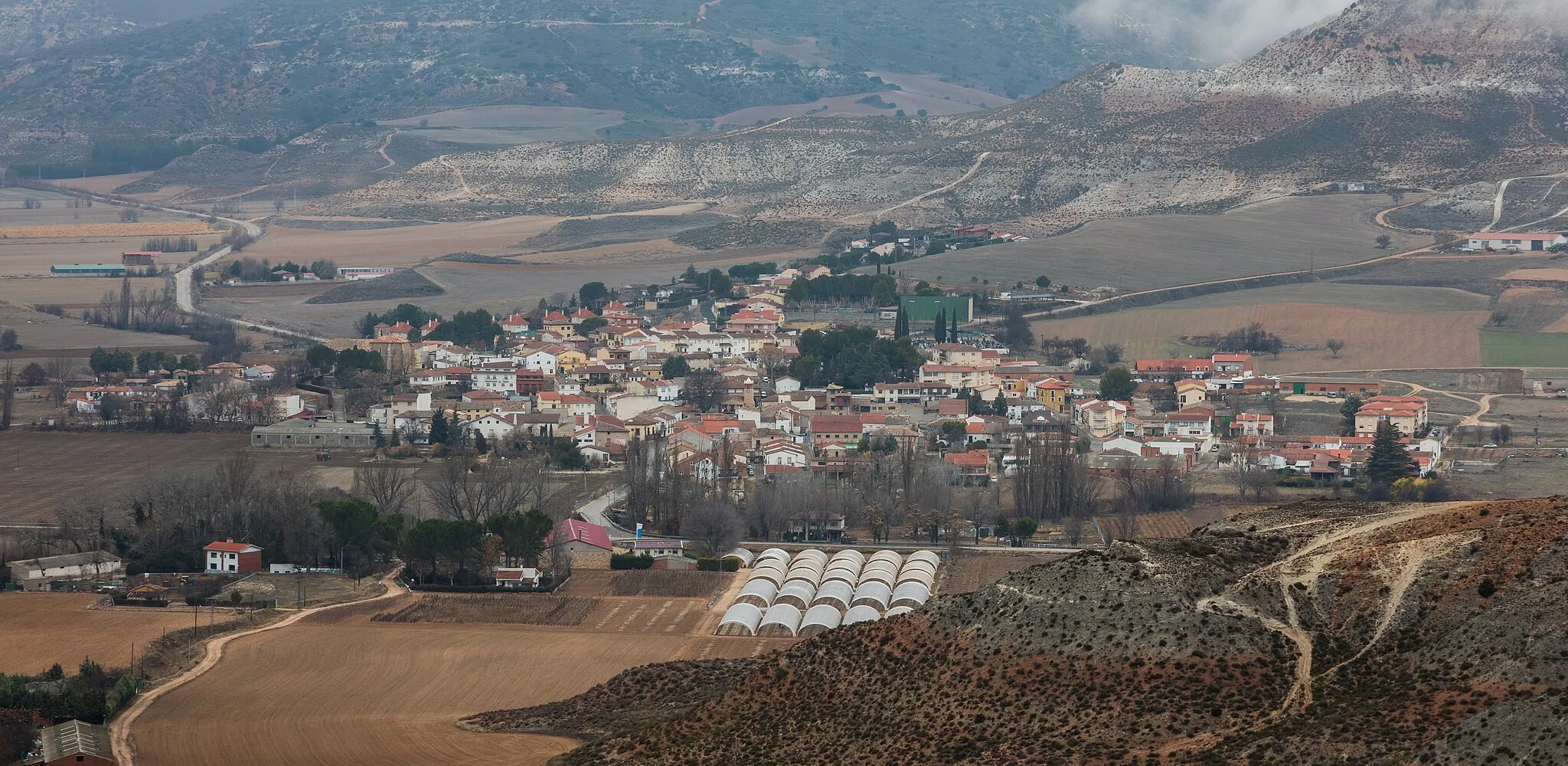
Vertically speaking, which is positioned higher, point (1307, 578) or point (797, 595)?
point (1307, 578)

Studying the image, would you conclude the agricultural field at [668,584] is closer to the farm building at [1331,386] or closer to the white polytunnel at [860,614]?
the white polytunnel at [860,614]

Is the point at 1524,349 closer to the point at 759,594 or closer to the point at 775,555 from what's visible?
the point at 775,555

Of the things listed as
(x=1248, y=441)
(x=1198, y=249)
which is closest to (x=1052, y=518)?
(x=1248, y=441)

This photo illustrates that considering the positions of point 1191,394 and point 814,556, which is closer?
point 814,556

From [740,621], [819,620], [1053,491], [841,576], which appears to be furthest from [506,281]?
[819,620]

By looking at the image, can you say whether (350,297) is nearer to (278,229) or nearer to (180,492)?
(278,229)
